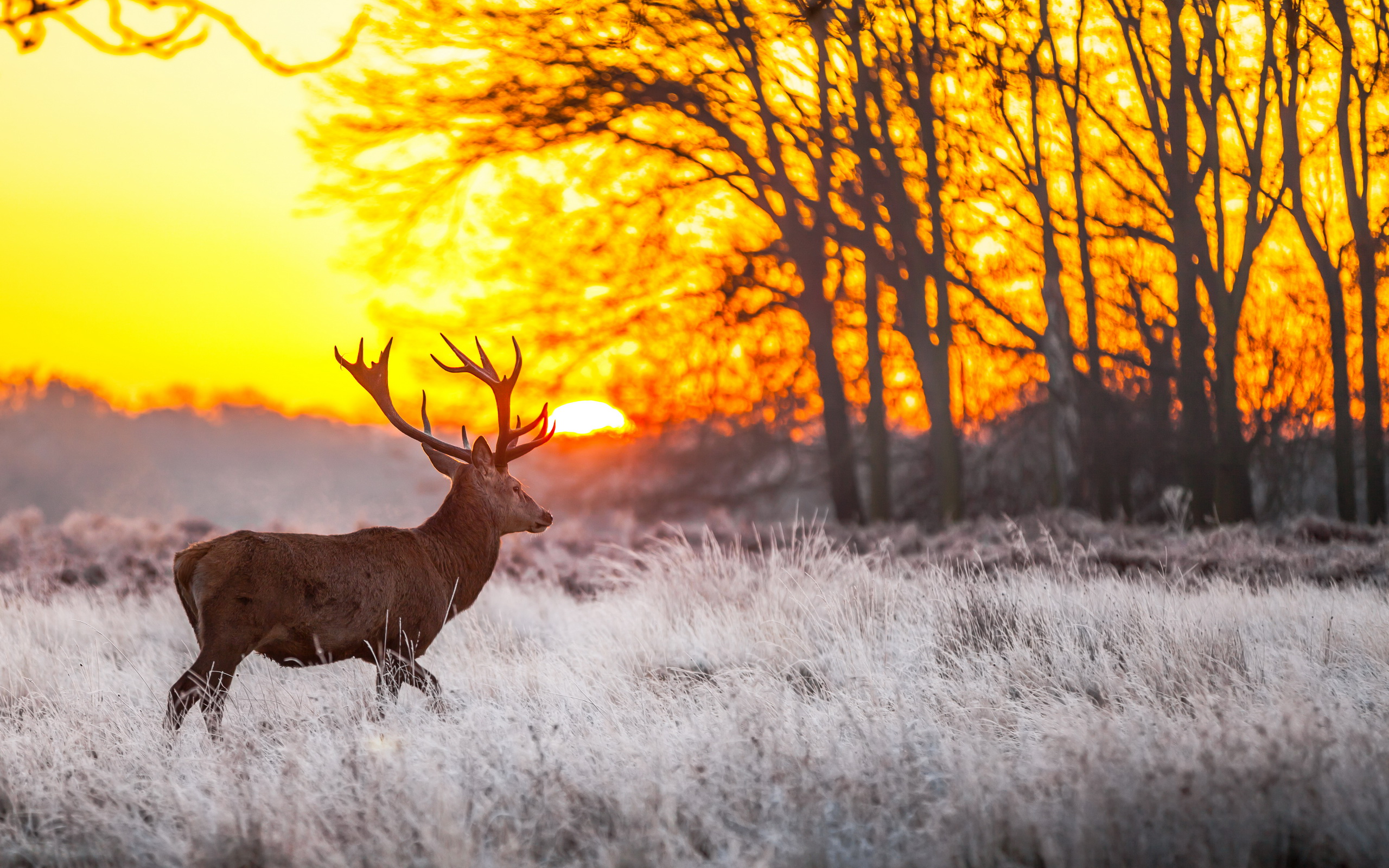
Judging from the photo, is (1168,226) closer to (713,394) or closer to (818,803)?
(713,394)

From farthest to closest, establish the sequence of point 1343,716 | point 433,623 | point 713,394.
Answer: point 713,394 < point 433,623 < point 1343,716

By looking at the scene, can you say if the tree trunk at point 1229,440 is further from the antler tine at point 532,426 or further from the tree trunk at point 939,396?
the antler tine at point 532,426

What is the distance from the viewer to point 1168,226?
13906 mm

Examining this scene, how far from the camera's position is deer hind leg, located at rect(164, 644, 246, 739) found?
14.4 feet

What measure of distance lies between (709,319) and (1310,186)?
7764mm

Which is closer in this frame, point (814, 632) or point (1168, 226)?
point (814, 632)

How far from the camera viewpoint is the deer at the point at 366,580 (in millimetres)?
4453

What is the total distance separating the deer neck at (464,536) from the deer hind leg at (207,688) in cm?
123

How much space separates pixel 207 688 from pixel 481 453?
1.98m

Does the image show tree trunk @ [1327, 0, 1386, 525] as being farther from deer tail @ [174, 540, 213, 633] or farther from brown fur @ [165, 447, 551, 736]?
deer tail @ [174, 540, 213, 633]

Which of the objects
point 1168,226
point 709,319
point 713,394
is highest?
point 1168,226

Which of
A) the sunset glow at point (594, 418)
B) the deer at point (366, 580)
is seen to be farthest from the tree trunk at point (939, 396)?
the deer at point (366, 580)

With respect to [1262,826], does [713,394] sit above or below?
above

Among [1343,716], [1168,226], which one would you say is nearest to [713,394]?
[1168,226]
